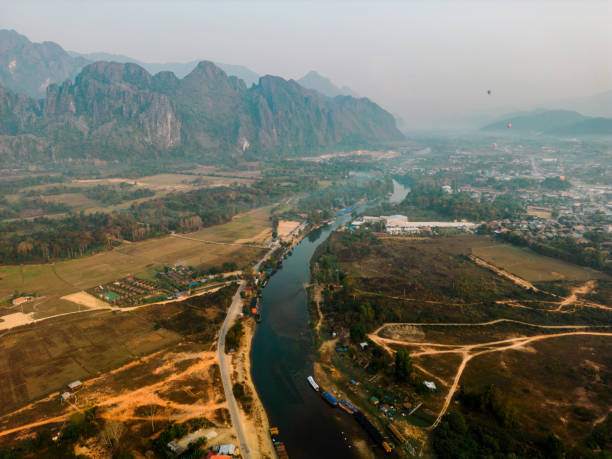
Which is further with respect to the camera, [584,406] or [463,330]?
[463,330]

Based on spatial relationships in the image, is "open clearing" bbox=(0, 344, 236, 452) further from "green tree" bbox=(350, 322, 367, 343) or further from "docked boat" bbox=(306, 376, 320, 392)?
"green tree" bbox=(350, 322, 367, 343)

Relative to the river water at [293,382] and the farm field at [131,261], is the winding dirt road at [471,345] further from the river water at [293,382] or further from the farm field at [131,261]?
the farm field at [131,261]

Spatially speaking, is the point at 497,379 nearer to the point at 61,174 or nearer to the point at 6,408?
the point at 6,408

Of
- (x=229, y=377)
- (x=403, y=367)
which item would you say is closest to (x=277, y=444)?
(x=229, y=377)

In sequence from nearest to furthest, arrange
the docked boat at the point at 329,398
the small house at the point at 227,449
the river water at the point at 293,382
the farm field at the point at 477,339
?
the small house at the point at 227,449, the river water at the point at 293,382, the farm field at the point at 477,339, the docked boat at the point at 329,398

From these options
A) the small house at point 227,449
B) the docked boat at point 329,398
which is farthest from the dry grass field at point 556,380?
the small house at point 227,449

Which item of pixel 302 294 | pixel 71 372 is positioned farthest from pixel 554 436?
pixel 71 372

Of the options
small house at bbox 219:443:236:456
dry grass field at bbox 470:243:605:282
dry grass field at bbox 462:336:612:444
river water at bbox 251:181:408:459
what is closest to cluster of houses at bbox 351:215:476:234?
dry grass field at bbox 470:243:605:282
